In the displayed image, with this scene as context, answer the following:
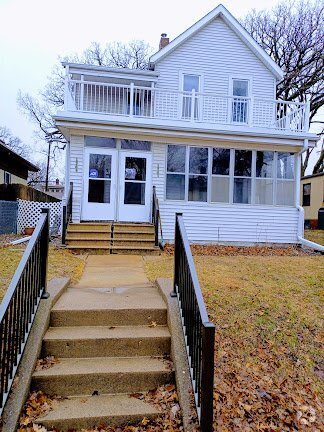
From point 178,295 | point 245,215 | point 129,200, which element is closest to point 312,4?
point 245,215

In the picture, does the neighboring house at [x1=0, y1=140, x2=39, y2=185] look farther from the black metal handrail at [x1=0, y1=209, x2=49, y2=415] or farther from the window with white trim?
the black metal handrail at [x1=0, y1=209, x2=49, y2=415]

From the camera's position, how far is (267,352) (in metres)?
3.65

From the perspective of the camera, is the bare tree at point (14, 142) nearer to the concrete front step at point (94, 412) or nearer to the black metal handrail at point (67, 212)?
the black metal handrail at point (67, 212)

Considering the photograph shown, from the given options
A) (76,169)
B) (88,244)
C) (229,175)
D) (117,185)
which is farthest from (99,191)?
(229,175)

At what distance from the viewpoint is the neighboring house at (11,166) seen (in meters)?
17.6

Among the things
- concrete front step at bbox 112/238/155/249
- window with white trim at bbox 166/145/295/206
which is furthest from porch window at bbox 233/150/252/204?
concrete front step at bbox 112/238/155/249

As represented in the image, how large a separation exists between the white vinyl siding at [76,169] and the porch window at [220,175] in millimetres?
4485

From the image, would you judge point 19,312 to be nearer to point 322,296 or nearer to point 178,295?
point 178,295

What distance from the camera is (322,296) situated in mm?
5168

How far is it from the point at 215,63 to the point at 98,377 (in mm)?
13884

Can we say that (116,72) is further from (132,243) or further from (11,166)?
(11,166)

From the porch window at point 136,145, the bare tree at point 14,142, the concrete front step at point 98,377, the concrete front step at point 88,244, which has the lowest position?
the concrete front step at point 98,377

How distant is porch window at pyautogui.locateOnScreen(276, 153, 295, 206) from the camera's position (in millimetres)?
11945

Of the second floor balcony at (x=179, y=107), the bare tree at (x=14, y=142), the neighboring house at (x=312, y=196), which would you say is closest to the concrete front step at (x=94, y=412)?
the second floor balcony at (x=179, y=107)
